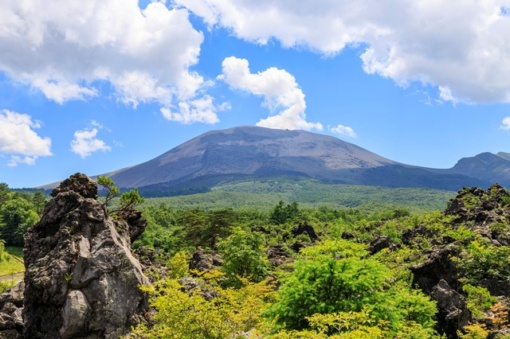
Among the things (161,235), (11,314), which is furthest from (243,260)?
(161,235)

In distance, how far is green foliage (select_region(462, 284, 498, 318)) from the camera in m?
26.9

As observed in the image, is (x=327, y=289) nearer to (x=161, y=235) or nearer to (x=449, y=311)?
(x=449, y=311)

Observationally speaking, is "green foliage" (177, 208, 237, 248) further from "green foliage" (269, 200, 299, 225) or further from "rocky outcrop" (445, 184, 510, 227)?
"rocky outcrop" (445, 184, 510, 227)

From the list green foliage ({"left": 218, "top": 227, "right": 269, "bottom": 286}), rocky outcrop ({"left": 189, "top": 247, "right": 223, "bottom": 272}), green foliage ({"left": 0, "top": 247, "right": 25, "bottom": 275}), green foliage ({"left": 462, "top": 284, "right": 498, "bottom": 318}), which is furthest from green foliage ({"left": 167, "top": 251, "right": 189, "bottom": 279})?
green foliage ({"left": 0, "top": 247, "right": 25, "bottom": 275})

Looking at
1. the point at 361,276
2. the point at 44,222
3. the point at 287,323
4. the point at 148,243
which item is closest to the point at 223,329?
the point at 287,323

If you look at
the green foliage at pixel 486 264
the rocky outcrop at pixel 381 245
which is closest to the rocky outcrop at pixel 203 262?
the rocky outcrop at pixel 381 245

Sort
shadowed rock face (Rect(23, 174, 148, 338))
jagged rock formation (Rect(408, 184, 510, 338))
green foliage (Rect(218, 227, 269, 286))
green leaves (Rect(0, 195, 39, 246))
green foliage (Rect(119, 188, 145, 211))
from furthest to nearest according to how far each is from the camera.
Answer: green leaves (Rect(0, 195, 39, 246)), green foliage (Rect(218, 227, 269, 286)), green foliage (Rect(119, 188, 145, 211)), jagged rock formation (Rect(408, 184, 510, 338)), shadowed rock face (Rect(23, 174, 148, 338))

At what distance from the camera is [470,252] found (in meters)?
34.4

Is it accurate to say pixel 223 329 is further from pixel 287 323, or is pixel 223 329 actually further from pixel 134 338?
pixel 134 338

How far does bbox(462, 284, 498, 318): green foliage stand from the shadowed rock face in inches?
829

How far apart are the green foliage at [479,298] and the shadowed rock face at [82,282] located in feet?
69.1

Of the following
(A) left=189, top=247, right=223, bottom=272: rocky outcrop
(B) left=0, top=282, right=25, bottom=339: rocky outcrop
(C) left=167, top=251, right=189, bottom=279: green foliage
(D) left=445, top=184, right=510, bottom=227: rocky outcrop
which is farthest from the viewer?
(D) left=445, top=184, right=510, bottom=227: rocky outcrop

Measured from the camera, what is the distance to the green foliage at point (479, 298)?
26.9 metres

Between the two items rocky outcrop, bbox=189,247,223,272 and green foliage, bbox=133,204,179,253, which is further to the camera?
green foliage, bbox=133,204,179,253
